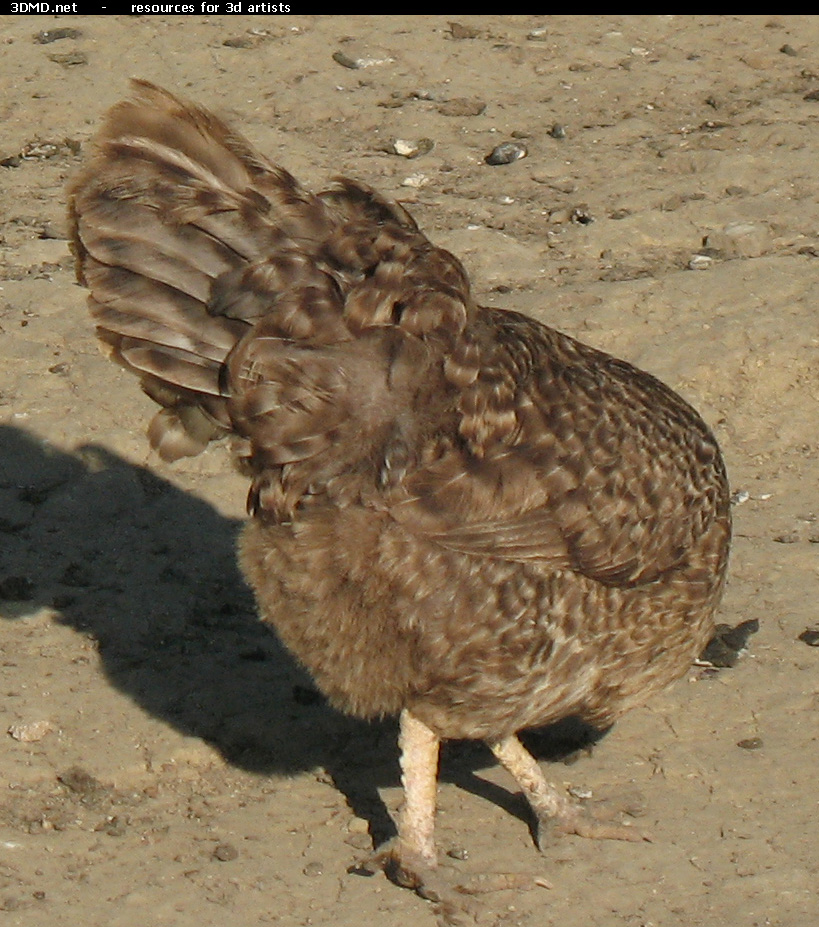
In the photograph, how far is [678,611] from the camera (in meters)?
4.35

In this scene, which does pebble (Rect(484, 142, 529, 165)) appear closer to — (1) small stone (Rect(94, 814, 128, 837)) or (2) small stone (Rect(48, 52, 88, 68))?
(2) small stone (Rect(48, 52, 88, 68))

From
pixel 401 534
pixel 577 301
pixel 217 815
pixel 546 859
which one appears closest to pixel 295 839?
pixel 217 815

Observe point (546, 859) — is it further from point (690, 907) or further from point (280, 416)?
point (280, 416)

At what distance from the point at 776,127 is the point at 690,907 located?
522cm

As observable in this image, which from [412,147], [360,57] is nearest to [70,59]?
[360,57]

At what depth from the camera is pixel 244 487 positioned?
5844 millimetres

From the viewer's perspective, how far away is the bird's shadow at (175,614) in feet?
15.6

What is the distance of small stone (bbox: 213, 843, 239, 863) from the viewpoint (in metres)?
4.23

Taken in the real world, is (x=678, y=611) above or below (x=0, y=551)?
above

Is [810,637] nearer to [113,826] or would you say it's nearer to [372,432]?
[372,432]

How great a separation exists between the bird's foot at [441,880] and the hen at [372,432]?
0.04ft

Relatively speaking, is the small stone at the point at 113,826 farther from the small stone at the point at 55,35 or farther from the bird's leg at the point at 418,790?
the small stone at the point at 55,35

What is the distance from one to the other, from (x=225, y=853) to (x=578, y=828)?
1.05 meters

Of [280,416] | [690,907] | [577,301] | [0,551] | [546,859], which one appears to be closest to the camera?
[280,416]
